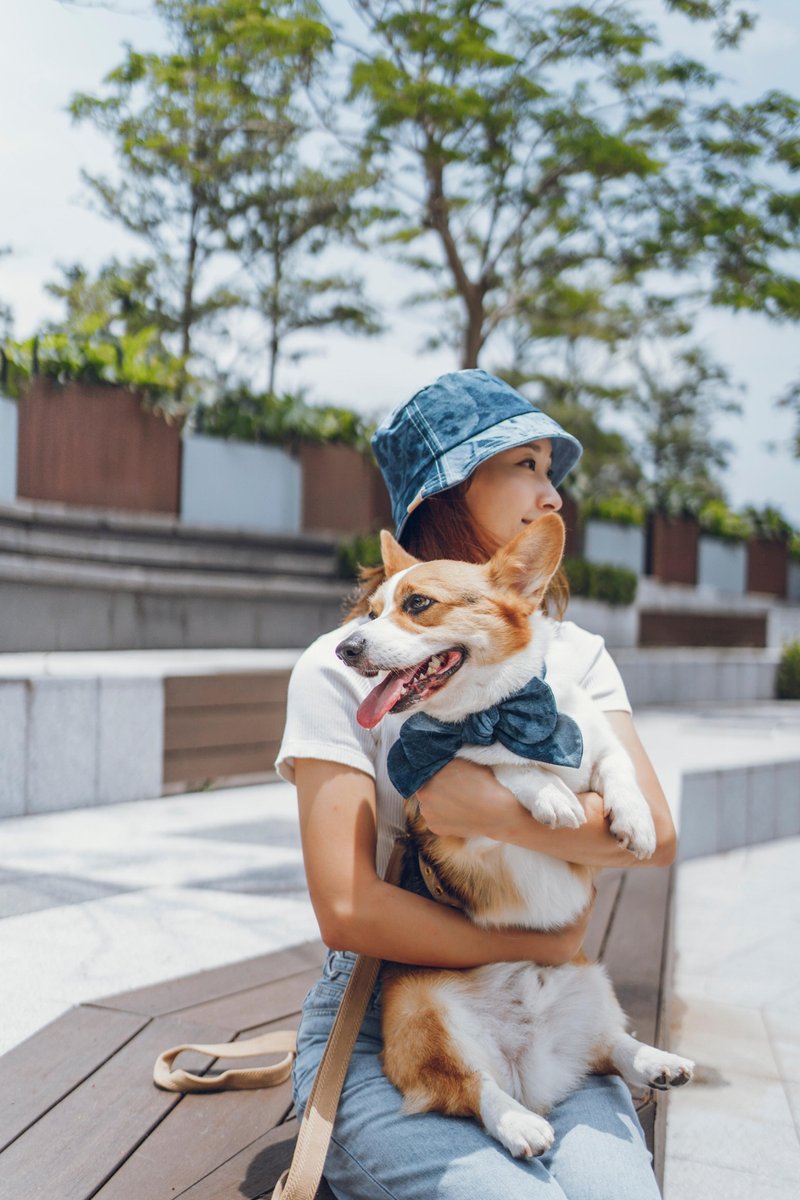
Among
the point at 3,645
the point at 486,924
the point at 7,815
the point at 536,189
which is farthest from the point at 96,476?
the point at 486,924

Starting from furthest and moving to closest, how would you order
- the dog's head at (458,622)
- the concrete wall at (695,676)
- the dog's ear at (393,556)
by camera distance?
the concrete wall at (695,676)
the dog's ear at (393,556)
the dog's head at (458,622)

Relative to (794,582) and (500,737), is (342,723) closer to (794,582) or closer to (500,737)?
(500,737)

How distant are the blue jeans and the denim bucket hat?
919 millimetres

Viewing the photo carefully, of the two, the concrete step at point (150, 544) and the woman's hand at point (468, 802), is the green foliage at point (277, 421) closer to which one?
the concrete step at point (150, 544)

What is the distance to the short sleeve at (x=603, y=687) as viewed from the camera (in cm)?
180

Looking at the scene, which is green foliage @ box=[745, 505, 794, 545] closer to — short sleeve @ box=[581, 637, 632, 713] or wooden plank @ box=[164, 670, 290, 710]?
wooden plank @ box=[164, 670, 290, 710]

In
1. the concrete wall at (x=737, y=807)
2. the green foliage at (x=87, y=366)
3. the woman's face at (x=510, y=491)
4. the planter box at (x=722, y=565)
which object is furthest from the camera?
the planter box at (x=722, y=565)

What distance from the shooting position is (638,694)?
37.6ft

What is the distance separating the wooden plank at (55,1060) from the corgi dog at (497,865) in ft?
2.64

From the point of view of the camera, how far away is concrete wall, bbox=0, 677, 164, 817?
4.77m

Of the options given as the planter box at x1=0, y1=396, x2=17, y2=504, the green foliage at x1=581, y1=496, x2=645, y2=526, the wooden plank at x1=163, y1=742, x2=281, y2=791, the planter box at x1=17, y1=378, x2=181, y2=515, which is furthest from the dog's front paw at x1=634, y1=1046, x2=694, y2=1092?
the green foliage at x1=581, y1=496, x2=645, y2=526

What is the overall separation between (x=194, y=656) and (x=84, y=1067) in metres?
6.70

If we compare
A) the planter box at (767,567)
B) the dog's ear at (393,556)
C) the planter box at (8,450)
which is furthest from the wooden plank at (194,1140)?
the planter box at (767,567)

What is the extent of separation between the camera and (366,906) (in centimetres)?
149
